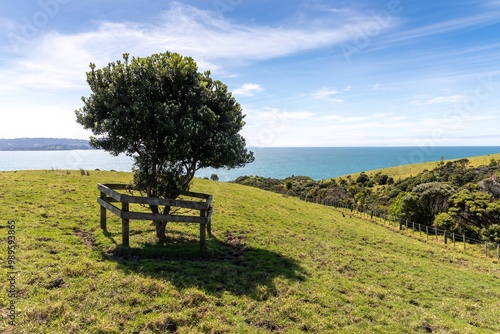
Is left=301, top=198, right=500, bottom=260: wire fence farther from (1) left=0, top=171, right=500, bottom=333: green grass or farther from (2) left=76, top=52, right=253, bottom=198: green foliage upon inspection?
(2) left=76, top=52, right=253, bottom=198: green foliage

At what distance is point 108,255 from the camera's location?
14.2 meters

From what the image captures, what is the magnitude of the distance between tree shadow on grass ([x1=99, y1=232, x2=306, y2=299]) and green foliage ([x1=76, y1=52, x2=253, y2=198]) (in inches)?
138

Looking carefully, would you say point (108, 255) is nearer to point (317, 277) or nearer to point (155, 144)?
point (155, 144)

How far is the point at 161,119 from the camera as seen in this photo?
583 inches

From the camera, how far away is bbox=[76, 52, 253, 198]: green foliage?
15.0m

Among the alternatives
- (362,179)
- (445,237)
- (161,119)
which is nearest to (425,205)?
(445,237)

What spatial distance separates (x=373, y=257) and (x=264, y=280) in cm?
1159

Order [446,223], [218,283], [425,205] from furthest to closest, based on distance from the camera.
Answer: [425,205], [446,223], [218,283]

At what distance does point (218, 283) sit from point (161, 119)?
849 cm

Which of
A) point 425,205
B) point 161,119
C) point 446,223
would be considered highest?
point 161,119

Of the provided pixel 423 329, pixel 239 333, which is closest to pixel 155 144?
pixel 239 333

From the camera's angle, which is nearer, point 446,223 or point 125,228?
point 125,228

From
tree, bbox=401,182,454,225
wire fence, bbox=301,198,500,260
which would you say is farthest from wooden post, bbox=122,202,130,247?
tree, bbox=401,182,454,225

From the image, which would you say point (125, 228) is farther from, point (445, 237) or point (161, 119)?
point (445, 237)
